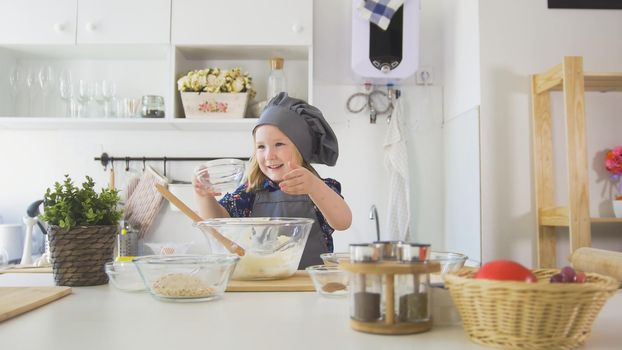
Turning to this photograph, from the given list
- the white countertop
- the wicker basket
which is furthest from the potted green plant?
the wicker basket

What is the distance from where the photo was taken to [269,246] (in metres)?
1.05

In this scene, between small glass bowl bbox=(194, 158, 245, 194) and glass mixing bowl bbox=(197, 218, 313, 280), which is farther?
small glass bowl bbox=(194, 158, 245, 194)

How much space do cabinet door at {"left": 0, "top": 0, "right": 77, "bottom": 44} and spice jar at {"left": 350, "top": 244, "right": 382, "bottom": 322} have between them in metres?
2.07

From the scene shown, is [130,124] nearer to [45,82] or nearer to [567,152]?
[45,82]

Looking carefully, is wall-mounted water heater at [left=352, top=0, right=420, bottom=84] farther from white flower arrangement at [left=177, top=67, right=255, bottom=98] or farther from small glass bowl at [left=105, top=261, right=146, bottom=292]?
small glass bowl at [left=105, top=261, right=146, bottom=292]

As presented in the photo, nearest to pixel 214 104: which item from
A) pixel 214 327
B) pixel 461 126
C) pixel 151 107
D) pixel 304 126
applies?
pixel 151 107

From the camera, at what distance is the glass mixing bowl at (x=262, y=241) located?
1.04m

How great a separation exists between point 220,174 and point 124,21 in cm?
131

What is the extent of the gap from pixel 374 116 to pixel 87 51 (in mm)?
1292

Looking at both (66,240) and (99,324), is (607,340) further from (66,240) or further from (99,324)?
(66,240)

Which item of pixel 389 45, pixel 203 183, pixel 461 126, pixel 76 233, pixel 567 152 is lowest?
pixel 76 233

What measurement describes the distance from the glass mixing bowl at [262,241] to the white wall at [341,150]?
58.9 inches

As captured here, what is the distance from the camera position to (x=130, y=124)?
93.9 inches

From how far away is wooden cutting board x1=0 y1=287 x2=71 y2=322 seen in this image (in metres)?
0.76
